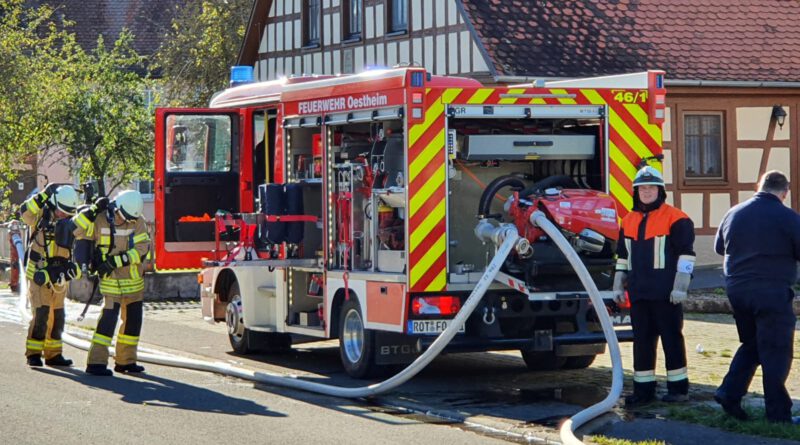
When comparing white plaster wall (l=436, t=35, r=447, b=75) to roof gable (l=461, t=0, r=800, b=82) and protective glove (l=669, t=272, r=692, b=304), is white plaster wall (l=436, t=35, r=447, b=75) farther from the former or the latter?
protective glove (l=669, t=272, r=692, b=304)

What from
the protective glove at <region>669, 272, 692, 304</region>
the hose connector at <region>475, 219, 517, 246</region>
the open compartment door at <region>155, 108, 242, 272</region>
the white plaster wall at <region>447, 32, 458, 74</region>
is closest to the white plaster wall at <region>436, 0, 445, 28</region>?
the white plaster wall at <region>447, 32, 458, 74</region>

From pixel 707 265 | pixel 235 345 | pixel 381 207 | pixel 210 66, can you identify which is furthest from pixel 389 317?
pixel 210 66

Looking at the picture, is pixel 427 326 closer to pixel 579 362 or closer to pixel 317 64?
pixel 579 362

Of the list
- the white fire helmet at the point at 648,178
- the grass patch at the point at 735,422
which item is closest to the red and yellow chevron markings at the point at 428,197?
the white fire helmet at the point at 648,178

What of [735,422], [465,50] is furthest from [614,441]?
[465,50]

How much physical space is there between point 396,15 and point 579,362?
13709 mm

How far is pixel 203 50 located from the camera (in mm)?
33312

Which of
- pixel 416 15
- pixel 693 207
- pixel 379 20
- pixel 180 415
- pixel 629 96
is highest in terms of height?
pixel 379 20

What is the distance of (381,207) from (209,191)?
150 inches

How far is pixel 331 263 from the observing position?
12758mm

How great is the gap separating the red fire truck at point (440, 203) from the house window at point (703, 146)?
466 inches

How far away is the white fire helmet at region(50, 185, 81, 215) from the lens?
45.5 feet

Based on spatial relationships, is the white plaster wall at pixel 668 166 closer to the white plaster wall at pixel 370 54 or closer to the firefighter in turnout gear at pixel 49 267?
the white plaster wall at pixel 370 54

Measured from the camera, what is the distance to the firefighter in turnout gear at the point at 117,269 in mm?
12875
